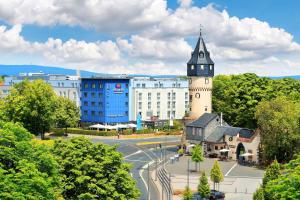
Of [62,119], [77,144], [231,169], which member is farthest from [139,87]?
[77,144]

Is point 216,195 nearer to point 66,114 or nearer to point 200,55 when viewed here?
point 200,55

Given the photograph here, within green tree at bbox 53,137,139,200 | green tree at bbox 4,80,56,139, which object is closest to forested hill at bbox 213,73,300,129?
green tree at bbox 4,80,56,139

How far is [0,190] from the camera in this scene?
2967 centimetres

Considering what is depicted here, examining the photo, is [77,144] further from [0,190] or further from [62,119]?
[62,119]

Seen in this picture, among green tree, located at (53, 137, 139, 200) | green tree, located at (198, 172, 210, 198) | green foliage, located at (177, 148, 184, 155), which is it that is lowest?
green tree, located at (198, 172, 210, 198)

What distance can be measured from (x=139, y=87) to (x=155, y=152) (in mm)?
38861

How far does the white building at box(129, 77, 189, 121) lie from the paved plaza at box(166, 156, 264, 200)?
44.9 metres

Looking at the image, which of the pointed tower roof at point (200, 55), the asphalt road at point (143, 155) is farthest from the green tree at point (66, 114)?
the pointed tower roof at point (200, 55)

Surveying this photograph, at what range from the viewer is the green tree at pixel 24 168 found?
99.5 ft

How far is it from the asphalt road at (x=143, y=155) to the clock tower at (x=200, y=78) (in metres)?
9.79

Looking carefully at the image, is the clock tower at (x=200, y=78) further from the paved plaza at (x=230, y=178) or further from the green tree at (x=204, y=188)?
the green tree at (x=204, y=188)

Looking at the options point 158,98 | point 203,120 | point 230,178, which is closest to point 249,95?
point 203,120

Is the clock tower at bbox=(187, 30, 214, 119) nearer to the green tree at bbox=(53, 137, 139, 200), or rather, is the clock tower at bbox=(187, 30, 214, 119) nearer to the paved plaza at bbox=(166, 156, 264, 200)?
the paved plaza at bbox=(166, 156, 264, 200)

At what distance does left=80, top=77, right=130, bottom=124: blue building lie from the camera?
389 feet
